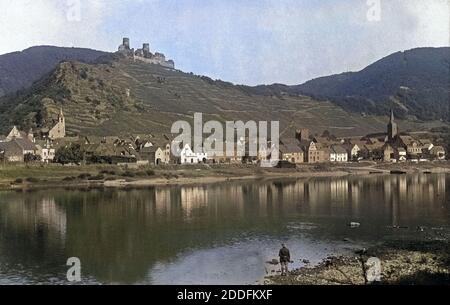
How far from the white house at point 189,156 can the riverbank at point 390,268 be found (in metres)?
53.5

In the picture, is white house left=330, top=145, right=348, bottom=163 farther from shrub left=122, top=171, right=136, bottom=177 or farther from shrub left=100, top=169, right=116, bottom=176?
shrub left=100, top=169, right=116, bottom=176

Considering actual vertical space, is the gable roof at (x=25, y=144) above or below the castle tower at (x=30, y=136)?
below

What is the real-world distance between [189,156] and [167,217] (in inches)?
1688

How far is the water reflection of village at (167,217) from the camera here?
74.7ft

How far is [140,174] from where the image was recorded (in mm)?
60469

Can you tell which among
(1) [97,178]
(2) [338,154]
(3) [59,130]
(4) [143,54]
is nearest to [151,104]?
(3) [59,130]

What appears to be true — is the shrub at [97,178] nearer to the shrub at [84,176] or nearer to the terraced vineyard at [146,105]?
the shrub at [84,176]

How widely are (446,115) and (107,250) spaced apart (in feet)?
534

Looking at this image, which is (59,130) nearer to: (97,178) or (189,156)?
(189,156)

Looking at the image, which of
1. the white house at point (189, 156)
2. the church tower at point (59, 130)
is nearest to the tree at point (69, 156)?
the white house at point (189, 156)

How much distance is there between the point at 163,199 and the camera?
43906 millimetres

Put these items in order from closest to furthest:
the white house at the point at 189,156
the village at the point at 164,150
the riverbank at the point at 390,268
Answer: the riverbank at the point at 390,268, the village at the point at 164,150, the white house at the point at 189,156
